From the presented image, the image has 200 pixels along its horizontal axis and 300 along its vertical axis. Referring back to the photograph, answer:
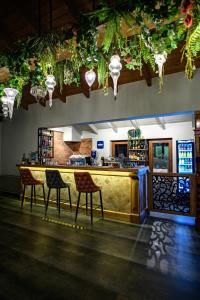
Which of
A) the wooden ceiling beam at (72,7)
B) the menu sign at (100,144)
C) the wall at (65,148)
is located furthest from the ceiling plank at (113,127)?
the wooden ceiling beam at (72,7)

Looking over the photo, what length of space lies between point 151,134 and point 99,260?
608 centimetres

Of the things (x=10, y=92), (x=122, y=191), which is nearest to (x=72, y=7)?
Result: (x=10, y=92)

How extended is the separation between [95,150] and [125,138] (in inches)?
58.2

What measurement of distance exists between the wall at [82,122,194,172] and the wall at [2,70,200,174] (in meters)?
2.79

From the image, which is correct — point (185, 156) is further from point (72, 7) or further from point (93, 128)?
point (72, 7)

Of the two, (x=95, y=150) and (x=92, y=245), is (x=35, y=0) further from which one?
(x=95, y=150)

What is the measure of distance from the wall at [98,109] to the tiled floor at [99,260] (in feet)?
8.60

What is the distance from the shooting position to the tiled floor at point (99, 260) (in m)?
2.15

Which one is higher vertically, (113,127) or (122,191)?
(113,127)

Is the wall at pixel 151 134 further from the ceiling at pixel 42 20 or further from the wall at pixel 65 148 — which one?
the ceiling at pixel 42 20

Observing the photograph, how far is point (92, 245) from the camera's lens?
10.7 ft

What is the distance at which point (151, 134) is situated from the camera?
816 centimetres

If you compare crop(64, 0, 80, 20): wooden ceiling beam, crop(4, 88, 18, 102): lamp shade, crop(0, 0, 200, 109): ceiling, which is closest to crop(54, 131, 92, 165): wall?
crop(0, 0, 200, 109): ceiling

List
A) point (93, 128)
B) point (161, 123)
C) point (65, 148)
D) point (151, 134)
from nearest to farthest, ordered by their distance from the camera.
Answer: point (161, 123)
point (151, 134)
point (65, 148)
point (93, 128)
